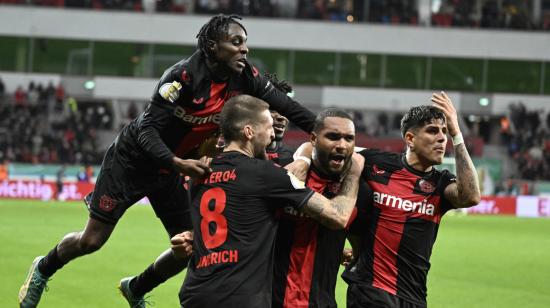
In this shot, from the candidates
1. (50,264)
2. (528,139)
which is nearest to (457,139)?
(50,264)

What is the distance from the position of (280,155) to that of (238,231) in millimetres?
1749

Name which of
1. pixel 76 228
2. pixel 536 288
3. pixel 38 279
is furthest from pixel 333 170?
pixel 76 228

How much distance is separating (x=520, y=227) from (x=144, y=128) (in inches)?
709

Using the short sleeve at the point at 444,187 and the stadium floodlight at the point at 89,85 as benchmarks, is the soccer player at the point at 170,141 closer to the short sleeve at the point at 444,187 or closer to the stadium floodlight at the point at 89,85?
the short sleeve at the point at 444,187

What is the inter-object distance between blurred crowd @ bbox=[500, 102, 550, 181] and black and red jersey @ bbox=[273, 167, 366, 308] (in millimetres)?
30383

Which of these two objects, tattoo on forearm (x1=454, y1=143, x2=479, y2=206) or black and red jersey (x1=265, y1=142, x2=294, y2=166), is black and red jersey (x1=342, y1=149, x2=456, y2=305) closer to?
tattoo on forearm (x1=454, y1=143, x2=479, y2=206)

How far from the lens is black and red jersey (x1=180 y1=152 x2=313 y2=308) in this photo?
16.0 feet

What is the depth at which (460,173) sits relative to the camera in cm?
566

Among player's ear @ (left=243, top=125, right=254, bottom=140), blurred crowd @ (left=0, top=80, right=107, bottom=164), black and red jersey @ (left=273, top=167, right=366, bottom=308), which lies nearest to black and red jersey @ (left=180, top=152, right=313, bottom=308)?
player's ear @ (left=243, top=125, right=254, bottom=140)

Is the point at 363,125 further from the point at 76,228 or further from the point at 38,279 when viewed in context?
the point at 38,279

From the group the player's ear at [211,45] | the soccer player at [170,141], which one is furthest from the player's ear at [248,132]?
the player's ear at [211,45]

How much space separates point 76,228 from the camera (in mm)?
17312

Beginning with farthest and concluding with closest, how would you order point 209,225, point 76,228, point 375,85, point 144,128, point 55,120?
point 375,85, point 55,120, point 76,228, point 144,128, point 209,225

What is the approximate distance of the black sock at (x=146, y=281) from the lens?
7566 mm
